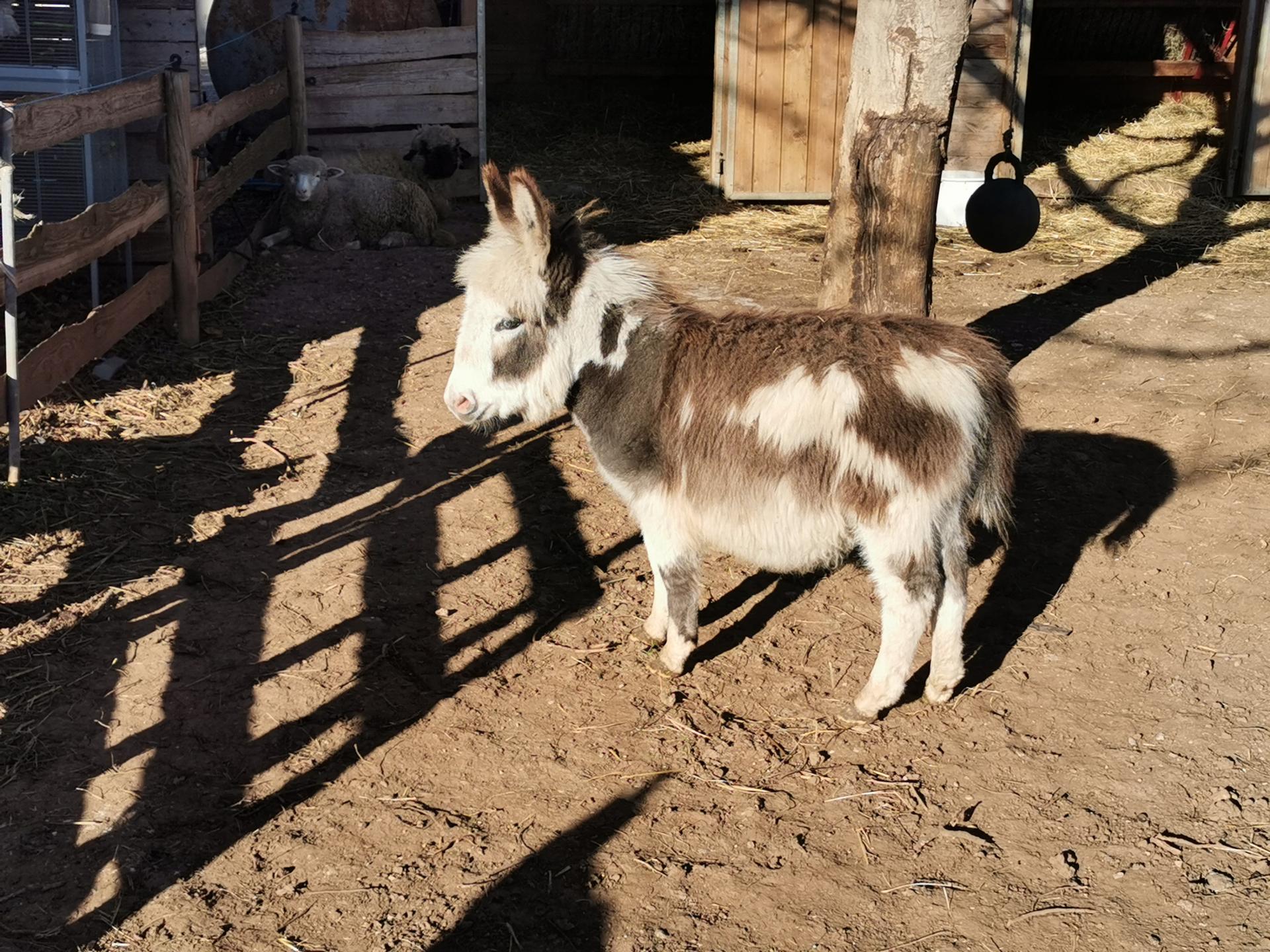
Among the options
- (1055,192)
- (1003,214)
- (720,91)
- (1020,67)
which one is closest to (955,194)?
(1055,192)

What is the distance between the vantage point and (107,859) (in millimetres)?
3277

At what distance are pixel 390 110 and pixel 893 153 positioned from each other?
6.93 m

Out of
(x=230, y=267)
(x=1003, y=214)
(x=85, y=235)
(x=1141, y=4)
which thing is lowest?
(x=230, y=267)

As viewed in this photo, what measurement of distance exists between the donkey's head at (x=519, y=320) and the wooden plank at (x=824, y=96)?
6973 mm

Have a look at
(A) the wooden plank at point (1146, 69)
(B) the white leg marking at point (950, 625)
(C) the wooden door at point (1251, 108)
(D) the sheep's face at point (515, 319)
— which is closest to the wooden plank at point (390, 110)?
(A) the wooden plank at point (1146, 69)

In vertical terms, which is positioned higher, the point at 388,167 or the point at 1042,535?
the point at 388,167

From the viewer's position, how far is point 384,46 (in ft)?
36.1

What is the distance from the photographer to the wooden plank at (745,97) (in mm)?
10688

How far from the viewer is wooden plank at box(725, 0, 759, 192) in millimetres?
10688

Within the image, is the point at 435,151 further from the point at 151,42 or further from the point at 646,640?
the point at 646,640

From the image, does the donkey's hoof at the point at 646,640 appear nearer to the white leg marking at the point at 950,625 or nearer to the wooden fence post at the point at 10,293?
the white leg marking at the point at 950,625

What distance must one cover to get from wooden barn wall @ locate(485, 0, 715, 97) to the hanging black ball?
328 inches

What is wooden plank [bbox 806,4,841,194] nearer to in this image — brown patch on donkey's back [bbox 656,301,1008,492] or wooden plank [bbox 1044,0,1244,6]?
wooden plank [bbox 1044,0,1244,6]

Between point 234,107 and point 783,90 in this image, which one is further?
point 783,90
